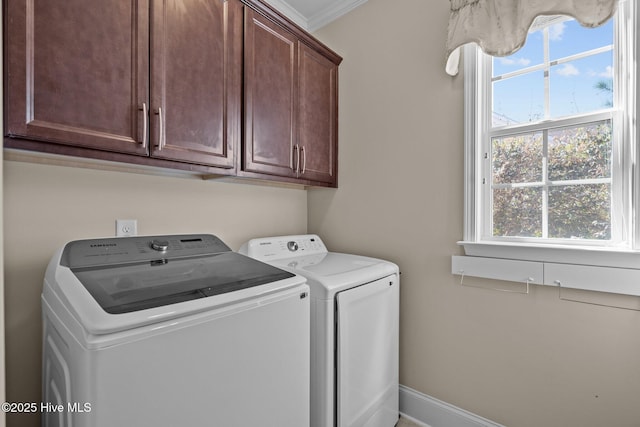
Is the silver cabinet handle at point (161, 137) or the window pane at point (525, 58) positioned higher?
the window pane at point (525, 58)

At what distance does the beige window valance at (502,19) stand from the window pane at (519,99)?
24cm

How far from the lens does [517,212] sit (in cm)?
162

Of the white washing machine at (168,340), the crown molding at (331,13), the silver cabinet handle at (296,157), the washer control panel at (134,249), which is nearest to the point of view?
the white washing machine at (168,340)

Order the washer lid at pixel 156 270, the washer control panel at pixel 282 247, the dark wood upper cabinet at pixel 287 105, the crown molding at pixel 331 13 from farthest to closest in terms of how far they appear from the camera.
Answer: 1. the crown molding at pixel 331 13
2. the washer control panel at pixel 282 247
3. the dark wood upper cabinet at pixel 287 105
4. the washer lid at pixel 156 270

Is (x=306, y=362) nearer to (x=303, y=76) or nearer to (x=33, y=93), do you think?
(x=33, y=93)

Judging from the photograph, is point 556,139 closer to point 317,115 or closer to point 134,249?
point 317,115

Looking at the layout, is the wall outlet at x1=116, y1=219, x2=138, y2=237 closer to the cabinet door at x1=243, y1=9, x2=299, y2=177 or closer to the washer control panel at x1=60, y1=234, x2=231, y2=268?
the washer control panel at x1=60, y1=234, x2=231, y2=268

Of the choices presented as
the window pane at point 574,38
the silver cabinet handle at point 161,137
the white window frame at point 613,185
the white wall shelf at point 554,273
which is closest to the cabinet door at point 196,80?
the silver cabinet handle at point 161,137

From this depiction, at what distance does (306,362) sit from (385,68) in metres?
1.88

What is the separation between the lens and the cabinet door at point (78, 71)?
97 centimetres

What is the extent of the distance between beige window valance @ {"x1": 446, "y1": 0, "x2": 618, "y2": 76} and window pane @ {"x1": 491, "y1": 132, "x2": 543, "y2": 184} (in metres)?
0.45

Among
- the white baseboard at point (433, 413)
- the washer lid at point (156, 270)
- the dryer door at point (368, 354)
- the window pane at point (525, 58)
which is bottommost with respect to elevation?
the white baseboard at point (433, 413)

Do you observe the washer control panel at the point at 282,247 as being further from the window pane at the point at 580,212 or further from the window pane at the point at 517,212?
the window pane at the point at 580,212

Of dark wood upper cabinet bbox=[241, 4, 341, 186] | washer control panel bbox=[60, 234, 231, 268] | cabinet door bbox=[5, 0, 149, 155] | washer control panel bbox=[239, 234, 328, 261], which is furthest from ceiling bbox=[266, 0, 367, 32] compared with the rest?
washer control panel bbox=[60, 234, 231, 268]
